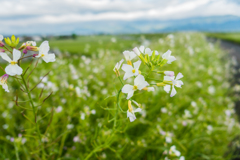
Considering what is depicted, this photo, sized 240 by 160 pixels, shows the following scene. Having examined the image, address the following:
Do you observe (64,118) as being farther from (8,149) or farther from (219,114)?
(219,114)

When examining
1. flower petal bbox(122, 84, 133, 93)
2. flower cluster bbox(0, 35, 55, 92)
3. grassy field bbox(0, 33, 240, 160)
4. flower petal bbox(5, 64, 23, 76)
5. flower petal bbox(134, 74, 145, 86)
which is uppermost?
flower cluster bbox(0, 35, 55, 92)

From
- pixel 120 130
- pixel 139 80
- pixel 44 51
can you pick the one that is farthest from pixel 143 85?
pixel 120 130

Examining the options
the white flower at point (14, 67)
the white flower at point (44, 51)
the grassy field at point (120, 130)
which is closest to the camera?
the white flower at point (14, 67)

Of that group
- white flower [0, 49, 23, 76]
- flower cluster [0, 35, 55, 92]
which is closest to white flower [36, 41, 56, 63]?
Result: flower cluster [0, 35, 55, 92]

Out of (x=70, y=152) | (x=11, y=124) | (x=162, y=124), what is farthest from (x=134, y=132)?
(x=11, y=124)

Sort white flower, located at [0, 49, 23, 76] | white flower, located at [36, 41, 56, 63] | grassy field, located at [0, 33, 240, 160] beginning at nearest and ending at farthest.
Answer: white flower, located at [0, 49, 23, 76]
white flower, located at [36, 41, 56, 63]
grassy field, located at [0, 33, 240, 160]

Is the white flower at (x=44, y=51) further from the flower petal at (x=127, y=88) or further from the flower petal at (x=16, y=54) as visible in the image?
the flower petal at (x=127, y=88)

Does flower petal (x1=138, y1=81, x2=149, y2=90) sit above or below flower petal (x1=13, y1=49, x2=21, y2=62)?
below

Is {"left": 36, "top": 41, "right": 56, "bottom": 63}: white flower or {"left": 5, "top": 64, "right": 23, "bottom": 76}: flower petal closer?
{"left": 5, "top": 64, "right": 23, "bottom": 76}: flower petal

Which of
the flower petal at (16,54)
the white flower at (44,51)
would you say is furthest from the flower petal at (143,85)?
the flower petal at (16,54)

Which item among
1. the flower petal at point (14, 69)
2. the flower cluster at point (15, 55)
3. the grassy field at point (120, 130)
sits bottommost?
the grassy field at point (120, 130)

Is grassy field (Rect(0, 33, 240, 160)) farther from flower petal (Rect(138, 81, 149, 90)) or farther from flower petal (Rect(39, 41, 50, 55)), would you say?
flower petal (Rect(39, 41, 50, 55))
